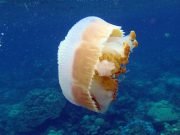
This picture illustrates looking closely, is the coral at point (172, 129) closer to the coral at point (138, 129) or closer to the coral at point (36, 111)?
the coral at point (138, 129)

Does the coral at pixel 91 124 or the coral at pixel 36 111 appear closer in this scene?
the coral at pixel 91 124

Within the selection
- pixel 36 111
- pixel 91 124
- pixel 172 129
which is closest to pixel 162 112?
pixel 172 129

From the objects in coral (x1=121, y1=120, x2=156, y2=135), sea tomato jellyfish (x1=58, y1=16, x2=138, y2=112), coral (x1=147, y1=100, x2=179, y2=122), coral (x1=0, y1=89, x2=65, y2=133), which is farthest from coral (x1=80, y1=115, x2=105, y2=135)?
sea tomato jellyfish (x1=58, y1=16, x2=138, y2=112)

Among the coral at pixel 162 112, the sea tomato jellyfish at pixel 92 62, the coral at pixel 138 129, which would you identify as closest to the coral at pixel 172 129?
the coral at pixel 138 129

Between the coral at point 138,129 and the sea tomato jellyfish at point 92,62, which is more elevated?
the coral at point 138,129

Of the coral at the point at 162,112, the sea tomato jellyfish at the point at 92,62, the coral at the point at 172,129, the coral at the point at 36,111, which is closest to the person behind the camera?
the sea tomato jellyfish at the point at 92,62

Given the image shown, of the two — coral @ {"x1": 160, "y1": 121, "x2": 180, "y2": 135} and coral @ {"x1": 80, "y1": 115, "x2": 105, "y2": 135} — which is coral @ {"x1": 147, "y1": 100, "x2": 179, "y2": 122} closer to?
coral @ {"x1": 160, "y1": 121, "x2": 180, "y2": 135}

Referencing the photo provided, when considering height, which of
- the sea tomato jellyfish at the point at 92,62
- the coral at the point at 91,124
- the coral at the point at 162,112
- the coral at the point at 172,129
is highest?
the coral at the point at 162,112
